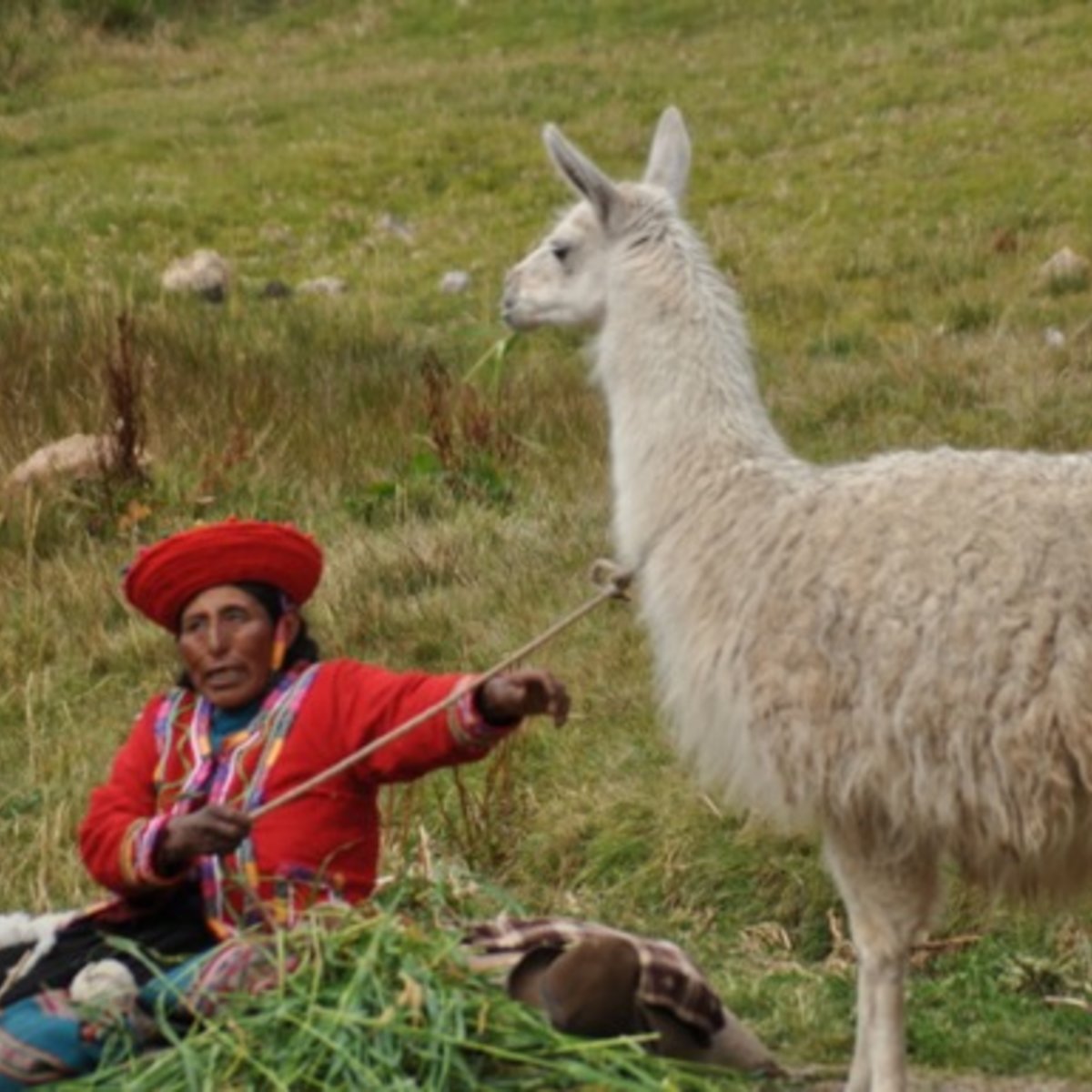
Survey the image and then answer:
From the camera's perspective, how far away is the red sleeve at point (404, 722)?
4273 mm

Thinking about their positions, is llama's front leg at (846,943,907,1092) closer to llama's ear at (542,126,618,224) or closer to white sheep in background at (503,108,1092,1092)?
white sheep in background at (503,108,1092,1092)

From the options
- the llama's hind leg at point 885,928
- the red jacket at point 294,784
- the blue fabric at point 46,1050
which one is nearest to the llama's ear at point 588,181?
the red jacket at point 294,784

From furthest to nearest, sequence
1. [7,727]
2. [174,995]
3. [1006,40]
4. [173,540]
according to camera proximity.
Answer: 1. [1006,40]
2. [7,727]
3. [173,540]
4. [174,995]

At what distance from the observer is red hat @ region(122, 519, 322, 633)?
177 inches

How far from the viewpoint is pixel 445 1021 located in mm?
3836

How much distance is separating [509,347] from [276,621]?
3605 mm

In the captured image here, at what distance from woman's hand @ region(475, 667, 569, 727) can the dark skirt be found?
0.61 meters

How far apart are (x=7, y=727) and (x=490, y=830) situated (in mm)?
1985

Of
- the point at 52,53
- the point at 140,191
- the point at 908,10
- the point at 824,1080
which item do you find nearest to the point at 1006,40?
the point at 908,10

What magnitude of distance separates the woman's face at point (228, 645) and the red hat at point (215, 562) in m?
0.04

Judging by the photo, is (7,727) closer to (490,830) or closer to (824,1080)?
(490,830)

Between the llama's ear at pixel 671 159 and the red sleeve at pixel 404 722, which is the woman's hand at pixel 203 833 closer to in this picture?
the red sleeve at pixel 404 722

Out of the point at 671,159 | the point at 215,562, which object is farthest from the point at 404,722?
the point at 671,159

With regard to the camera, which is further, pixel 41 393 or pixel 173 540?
pixel 41 393
